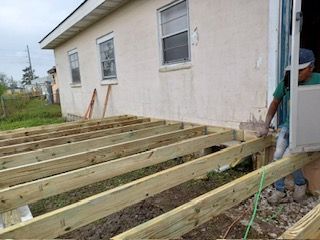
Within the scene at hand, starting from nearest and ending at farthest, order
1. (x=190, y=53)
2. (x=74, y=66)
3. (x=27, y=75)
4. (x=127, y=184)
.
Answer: (x=127, y=184) → (x=190, y=53) → (x=74, y=66) → (x=27, y=75)

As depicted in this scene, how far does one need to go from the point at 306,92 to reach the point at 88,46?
7507 mm

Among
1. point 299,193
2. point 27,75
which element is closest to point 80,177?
point 299,193

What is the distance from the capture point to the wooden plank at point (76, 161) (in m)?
2.74

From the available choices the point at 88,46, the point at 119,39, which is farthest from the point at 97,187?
the point at 88,46

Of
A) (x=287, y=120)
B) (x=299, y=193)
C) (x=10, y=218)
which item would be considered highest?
(x=287, y=120)

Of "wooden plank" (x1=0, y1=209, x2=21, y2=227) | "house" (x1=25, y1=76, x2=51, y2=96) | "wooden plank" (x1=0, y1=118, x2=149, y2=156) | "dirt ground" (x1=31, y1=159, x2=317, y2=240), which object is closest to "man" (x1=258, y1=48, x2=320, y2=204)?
"dirt ground" (x1=31, y1=159, x2=317, y2=240)

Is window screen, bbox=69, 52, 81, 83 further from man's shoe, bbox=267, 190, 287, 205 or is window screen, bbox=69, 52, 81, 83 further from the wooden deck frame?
man's shoe, bbox=267, 190, 287, 205

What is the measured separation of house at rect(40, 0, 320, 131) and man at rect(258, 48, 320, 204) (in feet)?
1.82

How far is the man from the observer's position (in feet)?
9.02

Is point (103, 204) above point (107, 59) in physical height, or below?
below

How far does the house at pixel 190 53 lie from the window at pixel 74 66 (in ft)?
4.53

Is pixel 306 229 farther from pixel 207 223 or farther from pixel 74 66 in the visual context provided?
pixel 74 66

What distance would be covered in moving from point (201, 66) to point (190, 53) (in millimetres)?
379

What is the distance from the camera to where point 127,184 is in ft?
7.33
